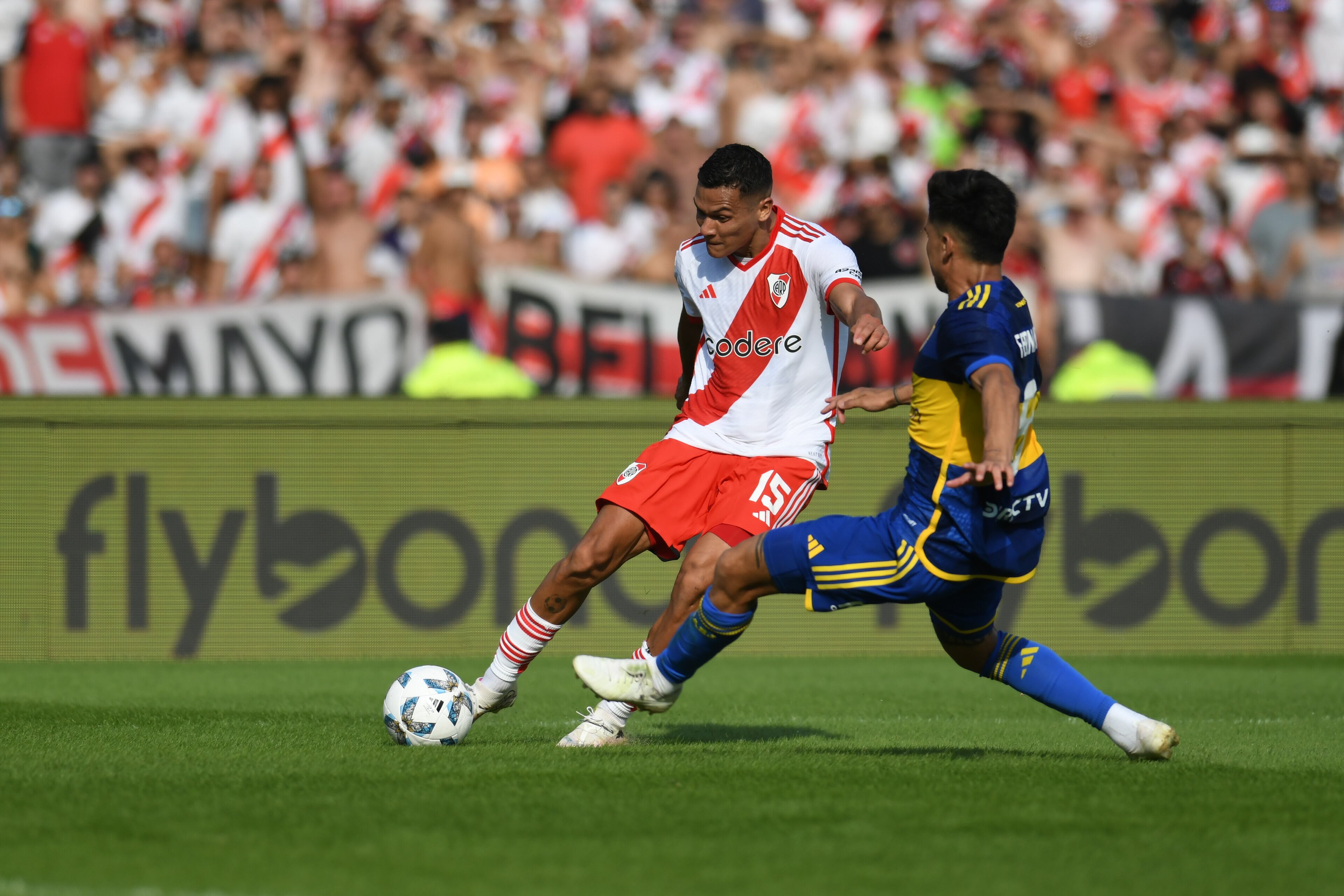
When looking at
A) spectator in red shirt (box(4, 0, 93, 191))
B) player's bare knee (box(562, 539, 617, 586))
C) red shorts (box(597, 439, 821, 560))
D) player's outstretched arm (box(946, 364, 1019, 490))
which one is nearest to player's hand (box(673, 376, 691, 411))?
red shorts (box(597, 439, 821, 560))

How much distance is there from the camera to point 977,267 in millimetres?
5973

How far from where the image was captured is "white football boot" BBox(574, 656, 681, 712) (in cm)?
635

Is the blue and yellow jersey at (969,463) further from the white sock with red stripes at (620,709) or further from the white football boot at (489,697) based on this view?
the white football boot at (489,697)

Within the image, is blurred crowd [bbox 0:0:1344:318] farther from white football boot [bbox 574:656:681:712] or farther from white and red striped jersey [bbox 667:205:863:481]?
white football boot [bbox 574:656:681:712]

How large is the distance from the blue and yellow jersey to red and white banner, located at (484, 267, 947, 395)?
7230 millimetres

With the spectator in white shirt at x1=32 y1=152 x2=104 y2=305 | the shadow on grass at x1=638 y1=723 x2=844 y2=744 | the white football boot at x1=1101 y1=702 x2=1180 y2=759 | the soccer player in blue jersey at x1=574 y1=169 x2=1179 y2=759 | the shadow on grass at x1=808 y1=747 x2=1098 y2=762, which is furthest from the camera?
the spectator in white shirt at x1=32 y1=152 x2=104 y2=305

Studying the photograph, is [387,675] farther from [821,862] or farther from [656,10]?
[656,10]

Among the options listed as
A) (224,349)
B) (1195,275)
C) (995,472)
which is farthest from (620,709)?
(1195,275)

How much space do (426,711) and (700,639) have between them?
45.5 inches

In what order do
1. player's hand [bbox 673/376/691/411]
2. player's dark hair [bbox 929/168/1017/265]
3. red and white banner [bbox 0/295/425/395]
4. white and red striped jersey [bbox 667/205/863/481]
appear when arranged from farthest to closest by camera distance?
red and white banner [bbox 0/295/425/395], player's hand [bbox 673/376/691/411], white and red striped jersey [bbox 667/205/863/481], player's dark hair [bbox 929/168/1017/265]

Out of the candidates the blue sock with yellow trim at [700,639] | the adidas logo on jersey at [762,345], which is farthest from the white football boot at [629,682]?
the adidas logo on jersey at [762,345]

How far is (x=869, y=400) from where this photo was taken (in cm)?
564

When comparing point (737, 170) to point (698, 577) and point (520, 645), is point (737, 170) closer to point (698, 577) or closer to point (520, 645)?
point (698, 577)

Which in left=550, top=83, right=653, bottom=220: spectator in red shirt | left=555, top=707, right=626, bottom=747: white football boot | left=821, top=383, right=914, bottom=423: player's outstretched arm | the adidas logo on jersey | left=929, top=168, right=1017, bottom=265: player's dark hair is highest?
left=550, top=83, right=653, bottom=220: spectator in red shirt
